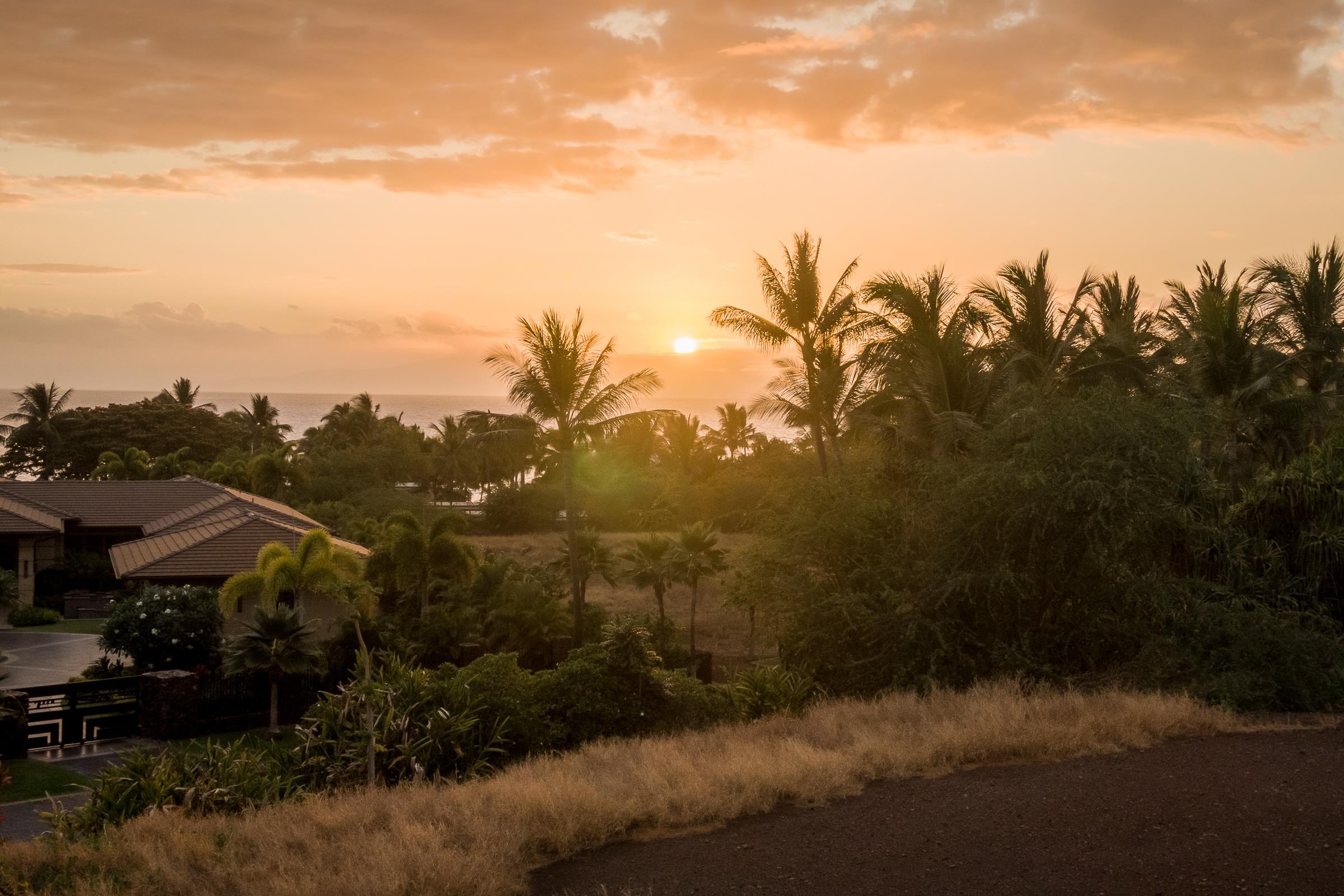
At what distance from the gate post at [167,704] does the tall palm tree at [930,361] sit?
53.7 ft

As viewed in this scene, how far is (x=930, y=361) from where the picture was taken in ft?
81.5

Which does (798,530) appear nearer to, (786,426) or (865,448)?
(786,426)

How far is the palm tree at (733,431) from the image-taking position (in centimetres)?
9200

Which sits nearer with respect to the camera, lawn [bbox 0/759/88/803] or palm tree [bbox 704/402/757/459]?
lawn [bbox 0/759/88/803]

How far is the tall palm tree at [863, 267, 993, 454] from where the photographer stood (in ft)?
80.7

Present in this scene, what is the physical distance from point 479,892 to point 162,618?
65.2 ft

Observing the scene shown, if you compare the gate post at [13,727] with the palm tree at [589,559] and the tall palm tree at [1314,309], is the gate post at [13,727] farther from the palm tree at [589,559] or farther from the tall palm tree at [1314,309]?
the tall palm tree at [1314,309]

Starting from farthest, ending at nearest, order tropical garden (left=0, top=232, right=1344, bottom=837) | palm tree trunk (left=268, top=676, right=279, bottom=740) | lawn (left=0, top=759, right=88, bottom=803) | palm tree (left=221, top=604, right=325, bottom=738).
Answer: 1. palm tree trunk (left=268, top=676, right=279, bottom=740)
2. palm tree (left=221, top=604, right=325, bottom=738)
3. lawn (left=0, top=759, right=88, bottom=803)
4. tropical garden (left=0, top=232, right=1344, bottom=837)

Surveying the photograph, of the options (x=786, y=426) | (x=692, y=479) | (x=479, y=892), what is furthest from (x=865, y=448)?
(x=692, y=479)

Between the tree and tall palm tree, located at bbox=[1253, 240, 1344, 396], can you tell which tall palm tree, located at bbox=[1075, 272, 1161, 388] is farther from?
the tree

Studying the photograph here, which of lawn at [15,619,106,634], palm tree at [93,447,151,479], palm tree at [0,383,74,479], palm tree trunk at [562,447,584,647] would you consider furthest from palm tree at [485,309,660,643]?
palm tree at [0,383,74,479]

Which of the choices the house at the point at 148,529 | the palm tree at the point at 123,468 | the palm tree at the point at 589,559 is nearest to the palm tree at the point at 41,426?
the palm tree at the point at 123,468

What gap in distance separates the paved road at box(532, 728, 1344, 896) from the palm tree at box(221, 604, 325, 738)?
49.1 ft

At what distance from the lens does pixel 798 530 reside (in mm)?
19359
